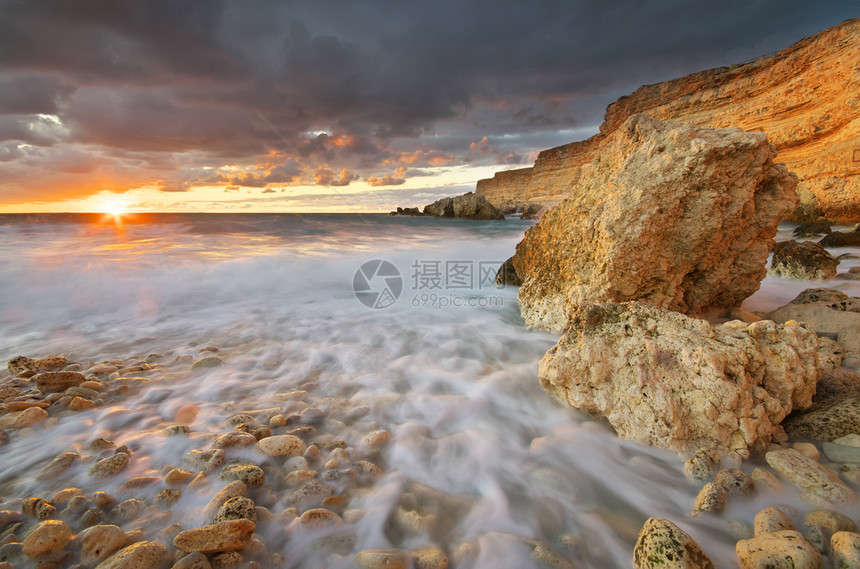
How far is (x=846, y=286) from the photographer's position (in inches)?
183

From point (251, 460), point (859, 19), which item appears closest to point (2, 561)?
point (251, 460)

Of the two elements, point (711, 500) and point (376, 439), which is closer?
point (711, 500)

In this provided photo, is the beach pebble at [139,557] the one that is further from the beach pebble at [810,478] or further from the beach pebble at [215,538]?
the beach pebble at [810,478]

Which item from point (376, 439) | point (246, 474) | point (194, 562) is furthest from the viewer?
point (376, 439)

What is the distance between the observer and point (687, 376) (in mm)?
1974

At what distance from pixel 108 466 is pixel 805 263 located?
27.3 ft

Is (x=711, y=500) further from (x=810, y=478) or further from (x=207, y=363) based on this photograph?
(x=207, y=363)

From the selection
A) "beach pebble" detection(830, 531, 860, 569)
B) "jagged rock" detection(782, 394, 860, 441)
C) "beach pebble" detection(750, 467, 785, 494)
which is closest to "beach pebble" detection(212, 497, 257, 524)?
"beach pebble" detection(830, 531, 860, 569)

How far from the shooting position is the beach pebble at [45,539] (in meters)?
1.41

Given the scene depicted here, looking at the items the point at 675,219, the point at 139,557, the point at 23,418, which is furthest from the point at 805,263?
the point at 23,418

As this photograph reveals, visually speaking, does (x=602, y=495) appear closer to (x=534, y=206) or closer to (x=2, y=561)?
(x=2, y=561)

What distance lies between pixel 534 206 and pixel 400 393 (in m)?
47.2

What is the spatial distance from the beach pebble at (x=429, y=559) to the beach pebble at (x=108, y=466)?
1.70 m

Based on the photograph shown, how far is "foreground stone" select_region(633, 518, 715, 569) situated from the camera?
1.21 m
